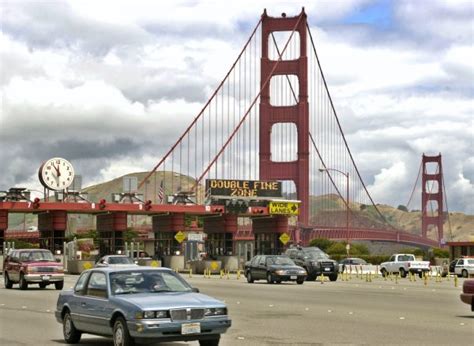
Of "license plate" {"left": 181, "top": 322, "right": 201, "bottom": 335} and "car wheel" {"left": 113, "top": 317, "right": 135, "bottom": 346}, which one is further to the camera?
"car wheel" {"left": 113, "top": 317, "right": 135, "bottom": 346}

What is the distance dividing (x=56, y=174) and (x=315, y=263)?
3188 centimetres

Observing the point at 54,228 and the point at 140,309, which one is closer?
the point at 140,309

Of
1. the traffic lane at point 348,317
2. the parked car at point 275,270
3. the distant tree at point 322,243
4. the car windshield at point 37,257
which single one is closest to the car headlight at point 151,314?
the traffic lane at point 348,317

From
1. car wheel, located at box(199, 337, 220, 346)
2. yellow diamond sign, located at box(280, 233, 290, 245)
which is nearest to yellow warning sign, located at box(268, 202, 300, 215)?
yellow diamond sign, located at box(280, 233, 290, 245)

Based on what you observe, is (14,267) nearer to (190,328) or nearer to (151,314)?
(151,314)

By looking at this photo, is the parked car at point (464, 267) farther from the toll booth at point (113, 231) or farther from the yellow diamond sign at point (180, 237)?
the toll booth at point (113, 231)

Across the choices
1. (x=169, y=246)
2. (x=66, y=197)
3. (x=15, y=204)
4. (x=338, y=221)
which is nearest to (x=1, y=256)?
(x=15, y=204)

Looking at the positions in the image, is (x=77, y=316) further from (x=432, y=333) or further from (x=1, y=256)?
(x=1, y=256)

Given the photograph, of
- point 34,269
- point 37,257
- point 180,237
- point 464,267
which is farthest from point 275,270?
point 180,237

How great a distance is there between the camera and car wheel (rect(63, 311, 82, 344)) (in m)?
16.5

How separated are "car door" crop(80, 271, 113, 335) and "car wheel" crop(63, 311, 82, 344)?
66 centimetres

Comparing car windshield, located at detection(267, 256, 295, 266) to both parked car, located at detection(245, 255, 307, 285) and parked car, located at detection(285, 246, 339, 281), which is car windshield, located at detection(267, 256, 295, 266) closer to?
parked car, located at detection(245, 255, 307, 285)

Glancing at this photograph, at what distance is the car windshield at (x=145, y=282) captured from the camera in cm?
1532

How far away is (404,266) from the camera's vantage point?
58062mm
